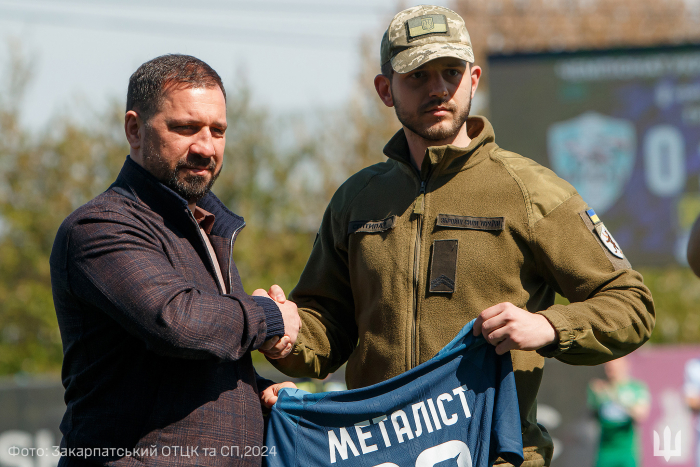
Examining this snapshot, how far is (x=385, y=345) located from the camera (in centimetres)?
272

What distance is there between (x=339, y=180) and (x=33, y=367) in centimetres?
791

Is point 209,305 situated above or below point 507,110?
below

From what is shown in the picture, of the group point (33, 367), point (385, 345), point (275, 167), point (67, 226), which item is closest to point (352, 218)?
point (385, 345)

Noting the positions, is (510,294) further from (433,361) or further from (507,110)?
(507,110)

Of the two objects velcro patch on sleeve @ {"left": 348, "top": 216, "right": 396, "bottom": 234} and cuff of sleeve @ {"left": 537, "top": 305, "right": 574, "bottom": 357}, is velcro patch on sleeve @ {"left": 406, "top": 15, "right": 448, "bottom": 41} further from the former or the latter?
cuff of sleeve @ {"left": 537, "top": 305, "right": 574, "bottom": 357}

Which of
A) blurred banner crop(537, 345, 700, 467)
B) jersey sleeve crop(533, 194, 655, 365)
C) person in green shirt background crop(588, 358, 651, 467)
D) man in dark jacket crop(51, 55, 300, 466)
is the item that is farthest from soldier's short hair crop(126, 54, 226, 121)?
person in green shirt background crop(588, 358, 651, 467)

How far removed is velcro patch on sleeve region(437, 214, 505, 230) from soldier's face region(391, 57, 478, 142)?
1.00ft

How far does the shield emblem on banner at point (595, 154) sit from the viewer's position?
8.99m

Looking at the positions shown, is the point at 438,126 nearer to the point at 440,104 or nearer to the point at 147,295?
the point at 440,104

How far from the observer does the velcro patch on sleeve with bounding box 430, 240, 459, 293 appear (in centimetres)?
265

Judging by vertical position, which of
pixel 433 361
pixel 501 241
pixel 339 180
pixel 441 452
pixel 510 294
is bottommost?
pixel 441 452

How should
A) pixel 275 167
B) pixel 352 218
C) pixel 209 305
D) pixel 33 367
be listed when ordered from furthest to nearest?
pixel 275 167 → pixel 33 367 → pixel 352 218 → pixel 209 305

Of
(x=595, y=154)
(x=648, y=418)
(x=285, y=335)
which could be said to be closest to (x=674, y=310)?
(x=595, y=154)

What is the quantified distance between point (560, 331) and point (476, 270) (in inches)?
15.1
